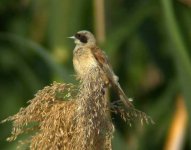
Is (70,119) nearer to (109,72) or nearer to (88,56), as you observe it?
(109,72)

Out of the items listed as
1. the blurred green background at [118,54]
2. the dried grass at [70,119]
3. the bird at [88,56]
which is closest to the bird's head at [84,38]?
the bird at [88,56]

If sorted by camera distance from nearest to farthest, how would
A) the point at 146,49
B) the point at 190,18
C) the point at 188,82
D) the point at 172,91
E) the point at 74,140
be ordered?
the point at 74,140 < the point at 188,82 < the point at 190,18 < the point at 172,91 < the point at 146,49

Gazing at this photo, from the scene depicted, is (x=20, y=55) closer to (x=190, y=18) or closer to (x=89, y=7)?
(x=89, y=7)

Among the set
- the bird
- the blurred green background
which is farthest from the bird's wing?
the blurred green background

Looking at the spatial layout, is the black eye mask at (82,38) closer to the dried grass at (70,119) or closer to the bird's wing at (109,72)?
the bird's wing at (109,72)

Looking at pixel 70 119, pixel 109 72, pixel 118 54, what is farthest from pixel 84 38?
pixel 118 54

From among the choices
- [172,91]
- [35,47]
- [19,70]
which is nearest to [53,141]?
[35,47]
